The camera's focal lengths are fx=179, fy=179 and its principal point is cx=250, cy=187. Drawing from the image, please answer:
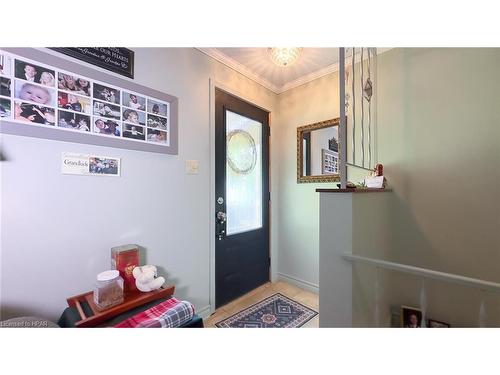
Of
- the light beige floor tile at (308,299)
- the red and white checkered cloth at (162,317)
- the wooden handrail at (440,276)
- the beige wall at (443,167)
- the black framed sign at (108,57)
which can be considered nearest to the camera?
the wooden handrail at (440,276)

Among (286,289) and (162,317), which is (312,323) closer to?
(286,289)

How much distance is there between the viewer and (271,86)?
77.0 inches

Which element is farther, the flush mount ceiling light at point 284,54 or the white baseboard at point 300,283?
the white baseboard at point 300,283

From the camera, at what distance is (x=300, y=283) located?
6.20 ft

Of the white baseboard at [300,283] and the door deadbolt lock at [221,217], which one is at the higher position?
the door deadbolt lock at [221,217]

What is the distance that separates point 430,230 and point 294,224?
1.05m

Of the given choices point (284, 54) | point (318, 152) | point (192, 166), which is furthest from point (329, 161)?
point (192, 166)

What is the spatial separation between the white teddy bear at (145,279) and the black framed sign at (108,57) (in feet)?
3.66

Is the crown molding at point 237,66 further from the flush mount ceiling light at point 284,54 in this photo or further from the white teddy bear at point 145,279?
the white teddy bear at point 145,279

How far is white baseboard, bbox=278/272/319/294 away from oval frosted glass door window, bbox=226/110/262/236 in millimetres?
659

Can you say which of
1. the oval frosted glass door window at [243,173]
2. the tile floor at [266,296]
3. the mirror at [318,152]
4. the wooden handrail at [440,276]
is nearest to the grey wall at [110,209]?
the tile floor at [266,296]

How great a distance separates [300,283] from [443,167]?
1.55 m

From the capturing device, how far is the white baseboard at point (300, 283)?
5.91 feet

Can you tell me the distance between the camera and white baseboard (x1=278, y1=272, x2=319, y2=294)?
71.0 inches
